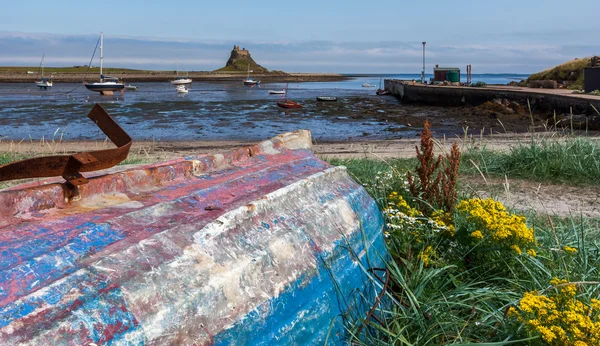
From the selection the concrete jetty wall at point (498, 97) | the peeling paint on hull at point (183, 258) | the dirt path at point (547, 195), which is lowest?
the dirt path at point (547, 195)

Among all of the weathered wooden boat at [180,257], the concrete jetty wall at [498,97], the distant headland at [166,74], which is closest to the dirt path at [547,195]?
the weathered wooden boat at [180,257]

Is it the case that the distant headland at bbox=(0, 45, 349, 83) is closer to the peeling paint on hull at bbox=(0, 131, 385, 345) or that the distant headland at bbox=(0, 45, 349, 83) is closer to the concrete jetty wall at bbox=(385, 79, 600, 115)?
the concrete jetty wall at bbox=(385, 79, 600, 115)

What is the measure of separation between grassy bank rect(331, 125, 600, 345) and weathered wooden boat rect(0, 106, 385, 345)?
0.21 metres

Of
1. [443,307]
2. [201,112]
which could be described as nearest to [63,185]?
[443,307]

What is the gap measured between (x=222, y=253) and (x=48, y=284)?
2.00 ft

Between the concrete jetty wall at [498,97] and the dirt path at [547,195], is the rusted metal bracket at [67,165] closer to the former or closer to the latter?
the dirt path at [547,195]

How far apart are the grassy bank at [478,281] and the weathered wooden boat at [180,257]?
21 cm

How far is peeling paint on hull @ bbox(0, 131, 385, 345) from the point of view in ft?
→ 5.09

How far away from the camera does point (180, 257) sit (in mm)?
1861

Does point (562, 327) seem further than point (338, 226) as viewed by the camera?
No

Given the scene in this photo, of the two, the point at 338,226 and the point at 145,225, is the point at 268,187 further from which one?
the point at 145,225

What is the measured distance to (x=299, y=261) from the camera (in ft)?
7.30

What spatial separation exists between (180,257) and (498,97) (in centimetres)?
3318

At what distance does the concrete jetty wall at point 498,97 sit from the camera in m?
22.6
